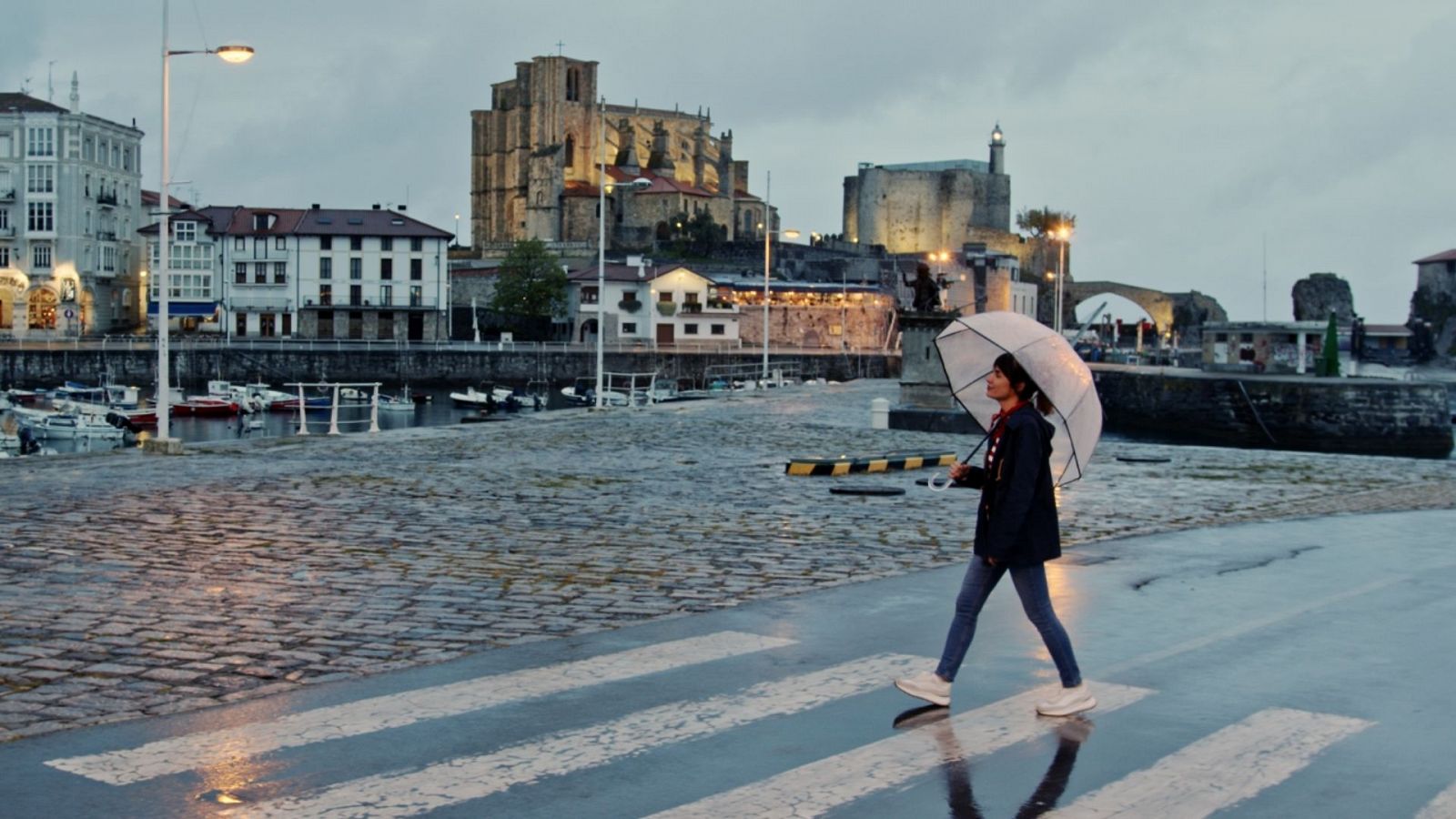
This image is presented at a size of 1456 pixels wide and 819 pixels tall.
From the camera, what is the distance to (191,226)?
92812mm

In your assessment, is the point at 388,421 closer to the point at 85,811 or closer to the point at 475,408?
the point at 475,408

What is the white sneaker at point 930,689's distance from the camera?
23.8 feet

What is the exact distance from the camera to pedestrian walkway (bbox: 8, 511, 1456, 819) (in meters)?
5.79

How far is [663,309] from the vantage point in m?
98.6

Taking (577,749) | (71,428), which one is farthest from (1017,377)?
(71,428)

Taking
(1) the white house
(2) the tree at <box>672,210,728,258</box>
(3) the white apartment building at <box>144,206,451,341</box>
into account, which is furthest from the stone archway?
(3) the white apartment building at <box>144,206,451,341</box>

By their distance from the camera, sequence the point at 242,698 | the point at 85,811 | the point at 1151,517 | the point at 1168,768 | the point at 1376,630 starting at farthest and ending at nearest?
the point at 1151,517 < the point at 1376,630 < the point at 242,698 < the point at 1168,768 < the point at 85,811

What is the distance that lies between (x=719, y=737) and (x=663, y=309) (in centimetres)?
9237

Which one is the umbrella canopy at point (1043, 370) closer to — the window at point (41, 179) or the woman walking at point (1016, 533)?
the woman walking at point (1016, 533)

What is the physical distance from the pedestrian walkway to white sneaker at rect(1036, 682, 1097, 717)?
8 cm

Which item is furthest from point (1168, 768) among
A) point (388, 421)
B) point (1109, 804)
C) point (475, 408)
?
point (475, 408)

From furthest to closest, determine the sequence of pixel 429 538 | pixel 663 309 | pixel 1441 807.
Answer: pixel 663 309 → pixel 429 538 → pixel 1441 807

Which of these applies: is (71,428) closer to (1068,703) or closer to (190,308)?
(190,308)

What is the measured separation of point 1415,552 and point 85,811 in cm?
1102
